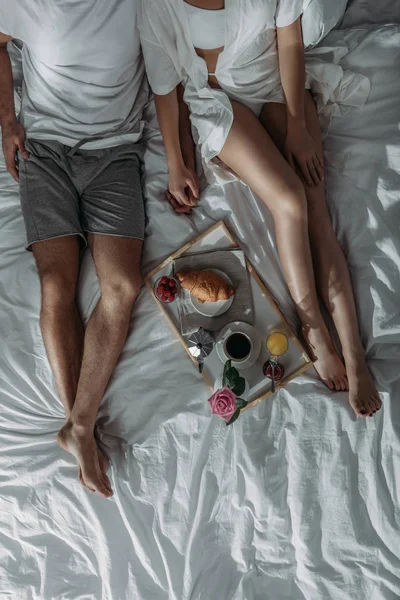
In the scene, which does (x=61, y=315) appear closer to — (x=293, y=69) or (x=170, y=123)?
(x=170, y=123)

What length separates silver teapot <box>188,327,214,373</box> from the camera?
3.84 ft

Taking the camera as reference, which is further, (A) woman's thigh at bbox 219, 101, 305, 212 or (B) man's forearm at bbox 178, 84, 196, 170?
(B) man's forearm at bbox 178, 84, 196, 170

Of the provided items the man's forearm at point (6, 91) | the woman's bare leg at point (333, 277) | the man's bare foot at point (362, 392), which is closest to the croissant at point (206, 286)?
the woman's bare leg at point (333, 277)

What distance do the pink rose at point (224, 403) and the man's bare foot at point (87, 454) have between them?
326 millimetres

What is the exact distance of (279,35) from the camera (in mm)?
1141

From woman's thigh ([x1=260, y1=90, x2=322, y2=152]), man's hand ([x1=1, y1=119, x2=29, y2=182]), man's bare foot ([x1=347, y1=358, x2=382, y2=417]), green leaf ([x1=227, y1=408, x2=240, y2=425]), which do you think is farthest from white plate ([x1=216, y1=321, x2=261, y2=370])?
man's hand ([x1=1, y1=119, x2=29, y2=182])

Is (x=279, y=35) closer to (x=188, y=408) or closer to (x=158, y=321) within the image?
(x=158, y=321)

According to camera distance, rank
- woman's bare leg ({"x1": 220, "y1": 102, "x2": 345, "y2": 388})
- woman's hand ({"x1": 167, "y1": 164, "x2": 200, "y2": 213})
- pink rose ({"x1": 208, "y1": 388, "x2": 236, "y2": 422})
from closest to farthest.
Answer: pink rose ({"x1": 208, "y1": 388, "x2": 236, "y2": 422})
woman's bare leg ({"x1": 220, "y1": 102, "x2": 345, "y2": 388})
woman's hand ({"x1": 167, "y1": 164, "x2": 200, "y2": 213})

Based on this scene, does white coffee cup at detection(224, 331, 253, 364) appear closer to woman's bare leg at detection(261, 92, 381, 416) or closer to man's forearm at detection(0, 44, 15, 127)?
woman's bare leg at detection(261, 92, 381, 416)

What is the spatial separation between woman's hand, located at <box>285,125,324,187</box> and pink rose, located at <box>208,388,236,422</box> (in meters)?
0.54

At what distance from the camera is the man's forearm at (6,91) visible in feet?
4.18

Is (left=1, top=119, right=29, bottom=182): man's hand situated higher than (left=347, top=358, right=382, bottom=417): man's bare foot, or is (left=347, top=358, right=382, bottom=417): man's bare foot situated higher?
(left=1, top=119, right=29, bottom=182): man's hand

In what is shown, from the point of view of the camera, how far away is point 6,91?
1.29 m

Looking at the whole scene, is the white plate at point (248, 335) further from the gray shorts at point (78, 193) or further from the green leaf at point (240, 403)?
the gray shorts at point (78, 193)
